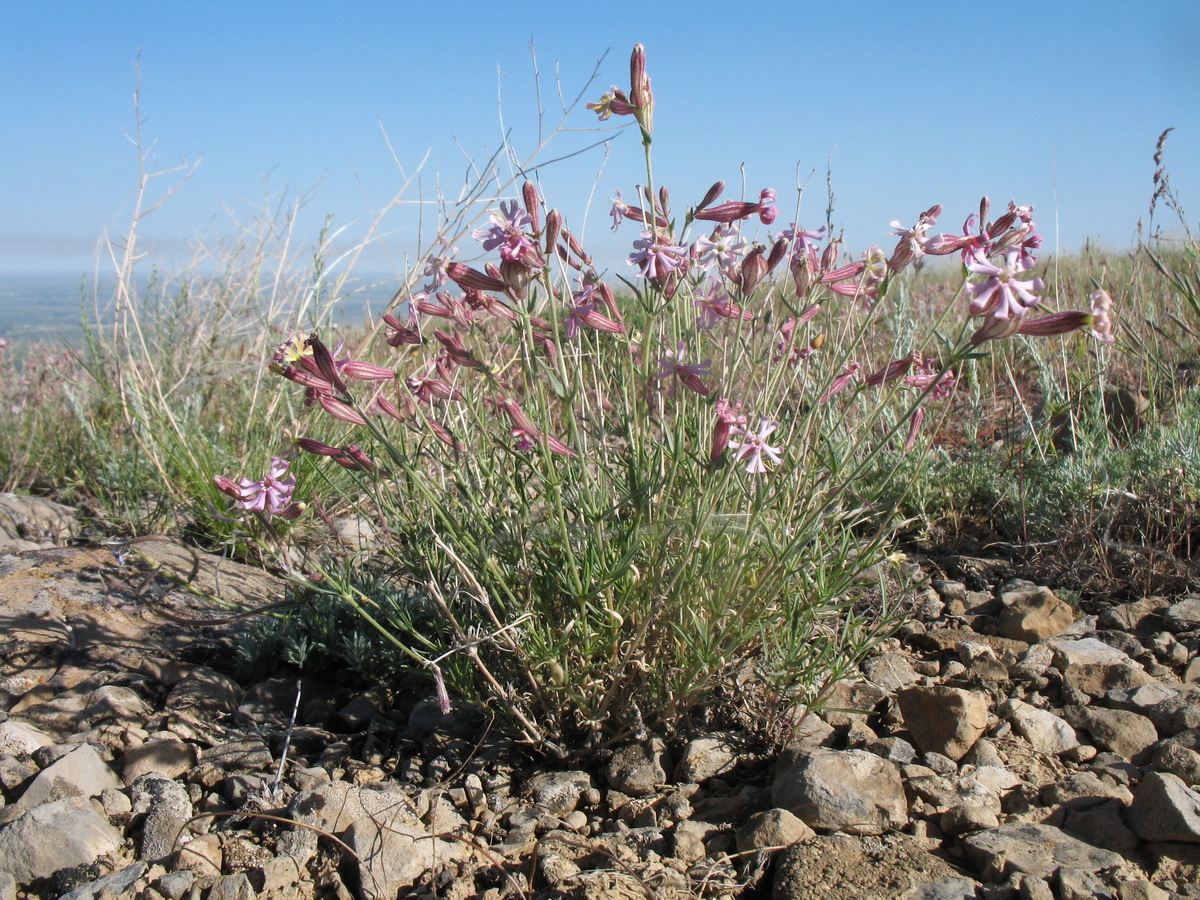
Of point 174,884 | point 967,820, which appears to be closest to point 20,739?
point 174,884

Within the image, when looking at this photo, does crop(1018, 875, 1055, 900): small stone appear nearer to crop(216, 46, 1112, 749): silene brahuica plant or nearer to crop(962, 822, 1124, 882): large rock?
crop(962, 822, 1124, 882): large rock

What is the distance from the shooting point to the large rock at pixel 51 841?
1.81m

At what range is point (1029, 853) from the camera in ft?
5.41

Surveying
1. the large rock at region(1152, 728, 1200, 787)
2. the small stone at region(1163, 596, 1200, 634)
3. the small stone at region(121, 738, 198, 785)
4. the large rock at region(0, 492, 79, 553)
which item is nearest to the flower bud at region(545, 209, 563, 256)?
the small stone at region(121, 738, 198, 785)

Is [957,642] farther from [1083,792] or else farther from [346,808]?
[346,808]

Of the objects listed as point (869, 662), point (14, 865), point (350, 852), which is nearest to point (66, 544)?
point (14, 865)

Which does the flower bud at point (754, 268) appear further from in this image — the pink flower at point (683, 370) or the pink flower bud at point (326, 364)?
the pink flower bud at point (326, 364)

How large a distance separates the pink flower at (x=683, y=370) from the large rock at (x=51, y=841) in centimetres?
169

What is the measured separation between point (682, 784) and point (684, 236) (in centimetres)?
135

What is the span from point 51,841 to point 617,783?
1287mm

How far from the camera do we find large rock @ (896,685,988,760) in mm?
2098

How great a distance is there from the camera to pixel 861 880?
5.28 ft

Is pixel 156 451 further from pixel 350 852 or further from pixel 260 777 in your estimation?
pixel 350 852

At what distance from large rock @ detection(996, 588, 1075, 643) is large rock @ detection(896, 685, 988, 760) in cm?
54
